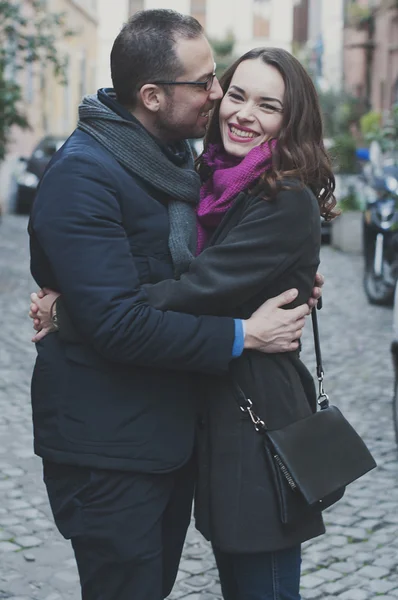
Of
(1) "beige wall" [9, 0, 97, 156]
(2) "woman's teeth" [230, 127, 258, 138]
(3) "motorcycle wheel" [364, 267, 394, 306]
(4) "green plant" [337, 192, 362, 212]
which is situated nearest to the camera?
(2) "woman's teeth" [230, 127, 258, 138]

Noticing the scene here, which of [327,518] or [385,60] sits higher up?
[385,60]

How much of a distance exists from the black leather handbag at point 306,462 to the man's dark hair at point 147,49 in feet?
2.41

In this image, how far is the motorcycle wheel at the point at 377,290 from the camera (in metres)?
10.3

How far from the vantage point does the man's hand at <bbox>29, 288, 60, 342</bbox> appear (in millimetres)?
2494

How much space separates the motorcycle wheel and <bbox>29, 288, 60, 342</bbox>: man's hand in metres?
7.85

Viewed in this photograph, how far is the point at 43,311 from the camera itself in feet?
8.23

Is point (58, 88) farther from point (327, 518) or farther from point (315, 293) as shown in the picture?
point (315, 293)

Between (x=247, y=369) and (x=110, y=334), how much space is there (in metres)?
0.35

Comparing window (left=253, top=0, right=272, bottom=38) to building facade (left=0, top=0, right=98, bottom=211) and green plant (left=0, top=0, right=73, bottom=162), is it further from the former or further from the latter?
green plant (left=0, top=0, right=73, bottom=162)

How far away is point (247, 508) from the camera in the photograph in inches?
96.8

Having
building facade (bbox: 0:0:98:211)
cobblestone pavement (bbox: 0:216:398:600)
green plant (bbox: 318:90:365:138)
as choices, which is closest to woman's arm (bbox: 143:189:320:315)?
cobblestone pavement (bbox: 0:216:398:600)

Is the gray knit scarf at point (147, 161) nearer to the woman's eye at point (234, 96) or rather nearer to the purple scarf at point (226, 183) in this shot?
the purple scarf at point (226, 183)

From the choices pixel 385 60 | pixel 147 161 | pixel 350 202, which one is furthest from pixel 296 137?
pixel 385 60

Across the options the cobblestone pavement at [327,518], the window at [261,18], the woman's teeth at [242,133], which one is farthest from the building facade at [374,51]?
the window at [261,18]
